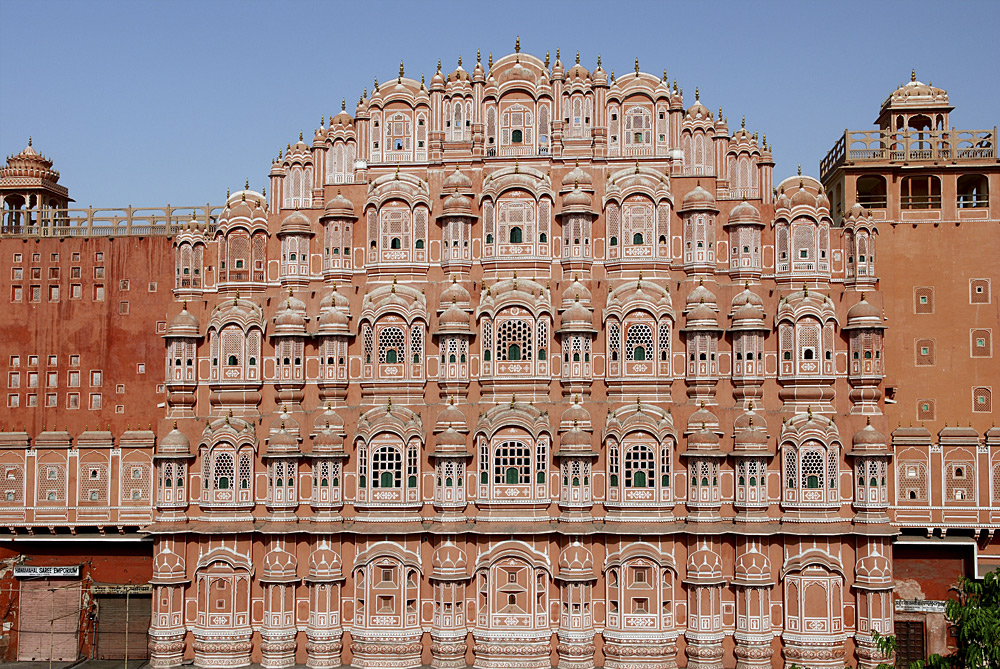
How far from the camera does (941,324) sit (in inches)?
1737

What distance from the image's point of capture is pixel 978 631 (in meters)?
31.1

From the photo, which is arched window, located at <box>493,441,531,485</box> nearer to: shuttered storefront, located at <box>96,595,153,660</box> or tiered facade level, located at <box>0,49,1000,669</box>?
tiered facade level, located at <box>0,49,1000,669</box>

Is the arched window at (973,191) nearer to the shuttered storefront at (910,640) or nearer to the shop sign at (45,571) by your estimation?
the shuttered storefront at (910,640)

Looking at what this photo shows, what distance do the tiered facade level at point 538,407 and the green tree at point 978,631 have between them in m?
5.39

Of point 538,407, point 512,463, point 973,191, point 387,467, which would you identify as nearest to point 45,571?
point 387,467

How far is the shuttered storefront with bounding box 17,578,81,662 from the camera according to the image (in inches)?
1746

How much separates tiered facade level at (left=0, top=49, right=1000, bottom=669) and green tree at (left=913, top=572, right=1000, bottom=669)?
5393mm

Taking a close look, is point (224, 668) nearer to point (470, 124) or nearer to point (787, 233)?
point (470, 124)

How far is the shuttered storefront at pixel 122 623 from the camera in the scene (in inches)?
1747

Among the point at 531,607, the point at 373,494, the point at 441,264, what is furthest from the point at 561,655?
the point at 441,264

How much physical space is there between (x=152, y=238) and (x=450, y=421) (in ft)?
64.6

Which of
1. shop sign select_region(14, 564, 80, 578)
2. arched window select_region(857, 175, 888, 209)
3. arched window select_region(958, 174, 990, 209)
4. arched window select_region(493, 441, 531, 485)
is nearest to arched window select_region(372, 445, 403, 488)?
arched window select_region(493, 441, 531, 485)

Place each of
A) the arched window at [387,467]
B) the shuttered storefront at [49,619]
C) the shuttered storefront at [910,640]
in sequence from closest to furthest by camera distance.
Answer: the arched window at [387,467], the shuttered storefront at [910,640], the shuttered storefront at [49,619]

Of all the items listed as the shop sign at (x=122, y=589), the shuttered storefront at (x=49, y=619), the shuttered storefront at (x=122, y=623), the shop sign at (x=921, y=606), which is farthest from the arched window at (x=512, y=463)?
the shuttered storefront at (x=49, y=619)
